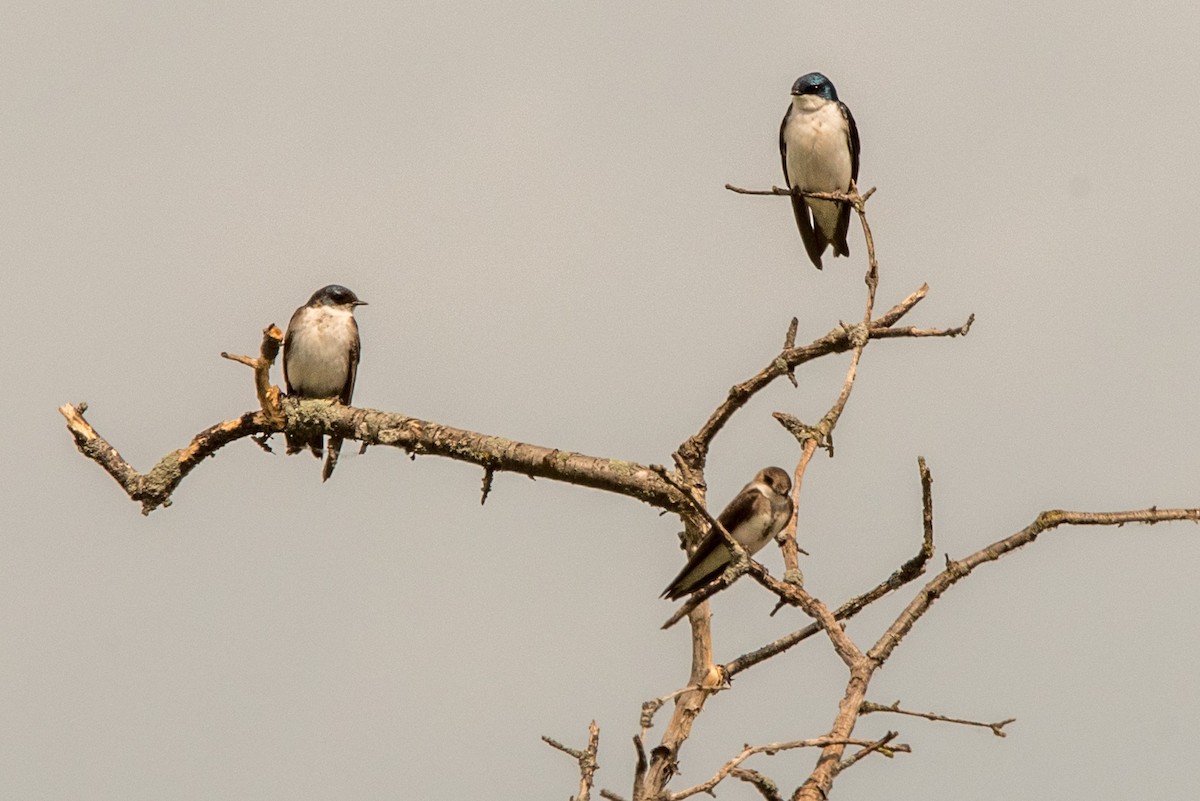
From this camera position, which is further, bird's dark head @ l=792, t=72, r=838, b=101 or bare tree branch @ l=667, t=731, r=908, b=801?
bird's dark head @ l=792, t=72, r=838, b=101

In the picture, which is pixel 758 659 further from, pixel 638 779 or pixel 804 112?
pixel 804 112

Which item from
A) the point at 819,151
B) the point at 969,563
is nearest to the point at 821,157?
the point at 819,151

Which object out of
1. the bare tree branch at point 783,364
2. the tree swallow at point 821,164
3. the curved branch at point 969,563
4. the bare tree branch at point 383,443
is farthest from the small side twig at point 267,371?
the tree swallow at point 821,164

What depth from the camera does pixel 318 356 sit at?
1209cm

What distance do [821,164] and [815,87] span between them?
84cm

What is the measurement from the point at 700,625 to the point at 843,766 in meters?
1.80

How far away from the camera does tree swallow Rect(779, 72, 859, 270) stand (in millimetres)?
13188

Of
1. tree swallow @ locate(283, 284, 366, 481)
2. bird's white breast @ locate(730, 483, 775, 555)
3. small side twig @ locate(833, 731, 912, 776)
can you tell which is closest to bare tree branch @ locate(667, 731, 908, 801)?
small side twig @ locate(833, 731, 912, 776)

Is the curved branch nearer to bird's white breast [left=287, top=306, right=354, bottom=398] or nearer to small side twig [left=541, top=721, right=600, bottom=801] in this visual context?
small side twig [left=541, top=721, right=600, bottom=801]

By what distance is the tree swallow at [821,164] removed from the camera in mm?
13188

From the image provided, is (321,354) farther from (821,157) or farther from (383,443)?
(821,157)

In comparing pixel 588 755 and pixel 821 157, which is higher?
pixel 821 157

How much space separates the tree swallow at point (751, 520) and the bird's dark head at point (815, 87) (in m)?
5.67

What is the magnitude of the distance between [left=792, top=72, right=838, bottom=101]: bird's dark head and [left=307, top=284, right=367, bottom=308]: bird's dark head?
398cm
